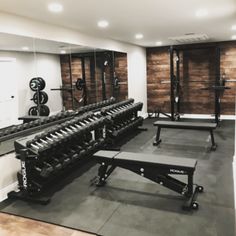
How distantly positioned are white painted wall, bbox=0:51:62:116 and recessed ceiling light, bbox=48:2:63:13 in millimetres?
887

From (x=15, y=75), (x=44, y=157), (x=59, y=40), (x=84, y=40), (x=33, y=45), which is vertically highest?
(x=84, y=40)

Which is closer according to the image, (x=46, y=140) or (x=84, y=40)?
(x=46, y=140)

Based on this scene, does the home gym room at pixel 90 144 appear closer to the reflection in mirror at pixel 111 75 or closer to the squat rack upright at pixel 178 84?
the reflection in mirror at pixel 111 75

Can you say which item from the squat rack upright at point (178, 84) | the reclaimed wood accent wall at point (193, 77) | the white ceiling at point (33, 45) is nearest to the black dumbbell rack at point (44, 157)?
the white ceiling at point (33, 45)

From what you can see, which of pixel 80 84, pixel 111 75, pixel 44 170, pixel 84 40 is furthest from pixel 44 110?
pixel 111 75

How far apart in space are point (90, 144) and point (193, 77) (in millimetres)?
4744

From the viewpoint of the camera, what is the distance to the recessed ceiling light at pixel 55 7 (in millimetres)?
2961

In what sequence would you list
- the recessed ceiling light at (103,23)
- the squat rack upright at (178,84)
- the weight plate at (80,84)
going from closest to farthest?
the recessed ceiling light at (103,23) → the weight plate at (80,84) → the squat rack upright at (178,84)

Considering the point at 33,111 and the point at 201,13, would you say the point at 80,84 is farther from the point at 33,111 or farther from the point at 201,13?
the point at 201,13

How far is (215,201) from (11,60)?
3163 millimetres

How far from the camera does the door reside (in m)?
3.56

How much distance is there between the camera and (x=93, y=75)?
235 inches

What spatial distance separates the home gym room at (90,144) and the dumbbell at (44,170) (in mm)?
11

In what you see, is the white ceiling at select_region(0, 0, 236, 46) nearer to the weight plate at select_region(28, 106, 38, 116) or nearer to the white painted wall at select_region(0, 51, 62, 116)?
the white painted wall at select_region(0, 51, 62, 116)
